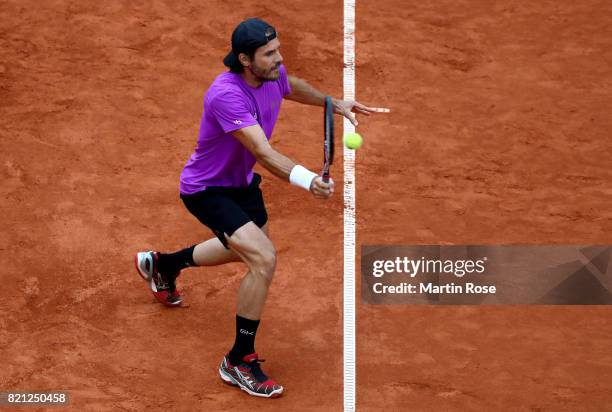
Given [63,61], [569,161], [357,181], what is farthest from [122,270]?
[569,161]

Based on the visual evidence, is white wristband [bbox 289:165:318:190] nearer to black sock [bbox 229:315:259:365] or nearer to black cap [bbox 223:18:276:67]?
black cap [bbox 223:18:276:67]

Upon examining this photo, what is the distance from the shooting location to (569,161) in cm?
1112

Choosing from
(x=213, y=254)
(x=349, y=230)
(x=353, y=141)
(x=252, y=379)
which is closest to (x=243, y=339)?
(x=252, y=379)

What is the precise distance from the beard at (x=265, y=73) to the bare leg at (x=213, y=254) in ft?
3.83

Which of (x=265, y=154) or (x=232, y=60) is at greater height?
(x=232, y=60)

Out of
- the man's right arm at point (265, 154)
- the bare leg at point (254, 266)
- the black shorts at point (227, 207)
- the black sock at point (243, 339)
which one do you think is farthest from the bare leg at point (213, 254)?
the man's right arm at point (265, 154)

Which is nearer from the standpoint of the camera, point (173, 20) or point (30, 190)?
point (30, 190)

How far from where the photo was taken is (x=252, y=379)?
320 inches

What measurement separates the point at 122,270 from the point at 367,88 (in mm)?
3762

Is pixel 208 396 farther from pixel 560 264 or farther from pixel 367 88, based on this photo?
pixel 367 88

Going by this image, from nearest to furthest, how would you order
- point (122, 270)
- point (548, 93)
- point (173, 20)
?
1. point (122, 270)
2. point (548, 93)
3. point (173, 20)

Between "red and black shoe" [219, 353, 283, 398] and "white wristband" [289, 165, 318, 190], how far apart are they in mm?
1424

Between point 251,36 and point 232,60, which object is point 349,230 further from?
point 251,36

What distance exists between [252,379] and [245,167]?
1.54 m
